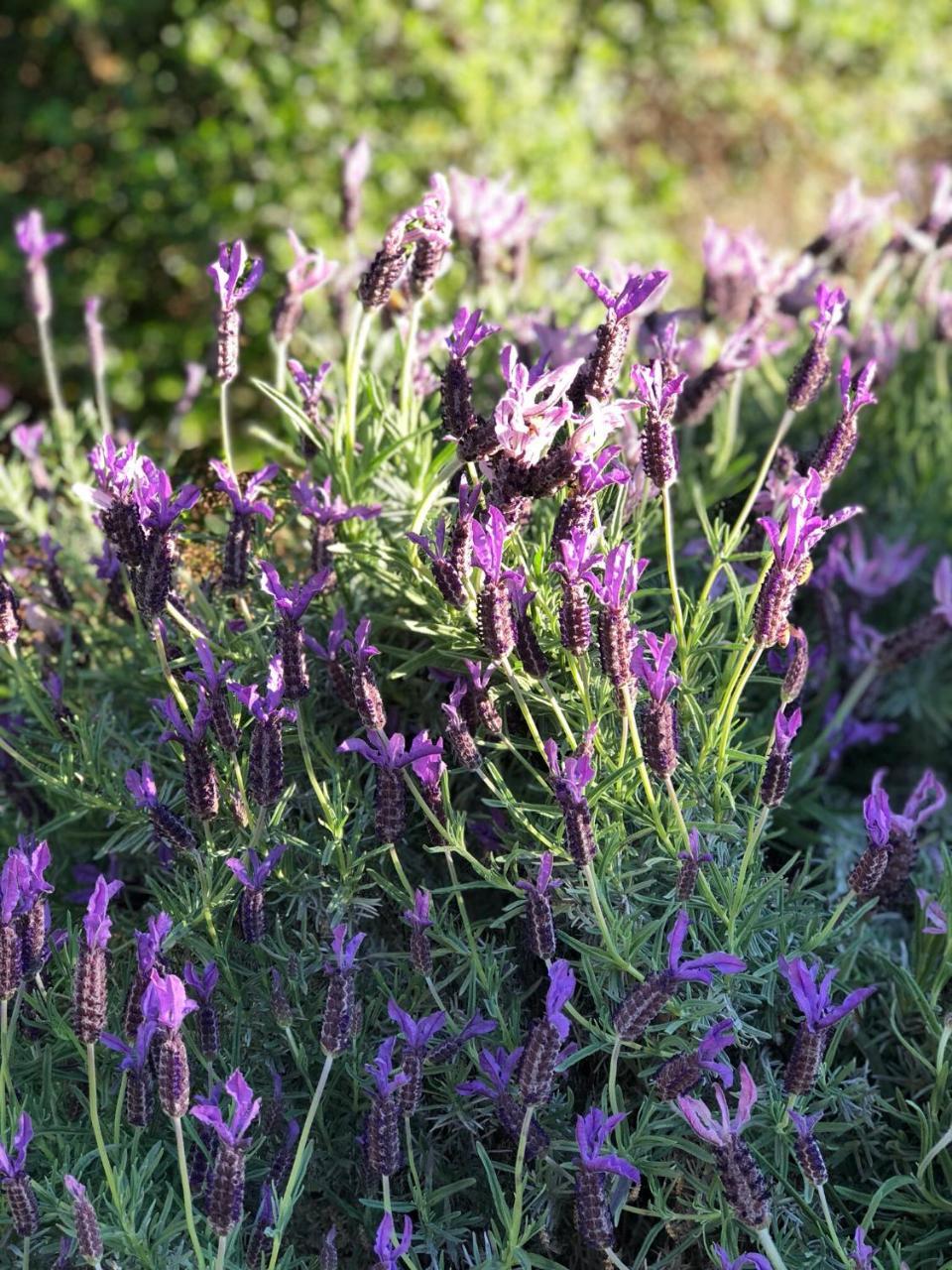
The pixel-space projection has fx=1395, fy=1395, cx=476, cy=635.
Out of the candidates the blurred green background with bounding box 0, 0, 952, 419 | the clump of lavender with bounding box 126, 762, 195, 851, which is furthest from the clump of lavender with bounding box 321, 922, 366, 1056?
the blurred green background with bounding box 0, 0, 952, 419

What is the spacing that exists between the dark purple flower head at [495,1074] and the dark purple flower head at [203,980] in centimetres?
24

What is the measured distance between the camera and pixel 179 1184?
1290mm

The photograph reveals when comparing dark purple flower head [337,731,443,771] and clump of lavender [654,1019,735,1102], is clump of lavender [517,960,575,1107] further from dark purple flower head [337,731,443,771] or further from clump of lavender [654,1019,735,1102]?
dark purple flower head [337,731,443,771]

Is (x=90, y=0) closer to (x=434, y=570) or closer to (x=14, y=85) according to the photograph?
(x=14, y=85)

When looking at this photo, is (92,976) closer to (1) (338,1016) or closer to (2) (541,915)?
(1) (338,1016)

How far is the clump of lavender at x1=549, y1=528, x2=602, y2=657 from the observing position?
3.87ft

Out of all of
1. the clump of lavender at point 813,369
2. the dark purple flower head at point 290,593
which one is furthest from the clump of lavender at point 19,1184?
the clump of lavender at point 813,369

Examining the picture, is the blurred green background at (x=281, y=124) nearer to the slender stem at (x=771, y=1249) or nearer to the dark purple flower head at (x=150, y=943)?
the dark purple flower head at (x=150, y=943)

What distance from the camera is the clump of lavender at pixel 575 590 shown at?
3.87ft

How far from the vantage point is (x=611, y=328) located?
125cm

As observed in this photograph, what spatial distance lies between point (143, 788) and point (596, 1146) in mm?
511

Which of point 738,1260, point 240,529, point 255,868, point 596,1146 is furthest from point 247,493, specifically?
point 738,1260

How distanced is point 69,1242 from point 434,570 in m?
0.64

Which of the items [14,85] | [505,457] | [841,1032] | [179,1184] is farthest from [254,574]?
[14,85]
